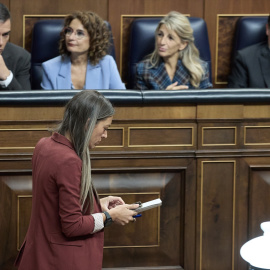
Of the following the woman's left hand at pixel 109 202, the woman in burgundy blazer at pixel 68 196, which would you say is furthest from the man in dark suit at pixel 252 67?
the woman in burgundy blazer at pixel 68 196

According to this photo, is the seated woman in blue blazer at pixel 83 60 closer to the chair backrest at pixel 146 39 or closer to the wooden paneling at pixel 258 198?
the chair backrest at pixel 146 39

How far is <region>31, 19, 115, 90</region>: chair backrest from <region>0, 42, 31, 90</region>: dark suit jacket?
0.13m

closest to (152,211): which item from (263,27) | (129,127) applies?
(129,127)

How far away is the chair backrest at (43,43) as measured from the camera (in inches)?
118

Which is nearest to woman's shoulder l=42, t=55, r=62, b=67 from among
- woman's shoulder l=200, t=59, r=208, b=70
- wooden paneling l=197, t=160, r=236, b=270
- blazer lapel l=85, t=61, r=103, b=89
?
blazer lapel l=85, t=61, r=103, b=89

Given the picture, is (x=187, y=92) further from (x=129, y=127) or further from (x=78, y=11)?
(x=78, y=11)

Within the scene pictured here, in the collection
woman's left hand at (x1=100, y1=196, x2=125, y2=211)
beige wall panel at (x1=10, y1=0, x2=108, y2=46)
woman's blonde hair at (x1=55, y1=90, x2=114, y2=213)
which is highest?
beige wall panel at (x1=10, y1=0, x2=108, y2=46)

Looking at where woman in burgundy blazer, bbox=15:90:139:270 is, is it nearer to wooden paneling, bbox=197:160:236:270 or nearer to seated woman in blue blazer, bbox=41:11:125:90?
wooden paneling, bbox=197:160:236:270

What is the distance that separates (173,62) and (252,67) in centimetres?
32

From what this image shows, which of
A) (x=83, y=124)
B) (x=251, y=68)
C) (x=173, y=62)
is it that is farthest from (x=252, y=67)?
(x=83, y=124)

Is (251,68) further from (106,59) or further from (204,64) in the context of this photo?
(106,59)

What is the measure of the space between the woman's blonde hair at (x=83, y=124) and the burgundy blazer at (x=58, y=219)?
2cm

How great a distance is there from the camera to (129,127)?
2182 millimetres

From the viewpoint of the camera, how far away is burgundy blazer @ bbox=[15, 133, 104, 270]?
159 cm
